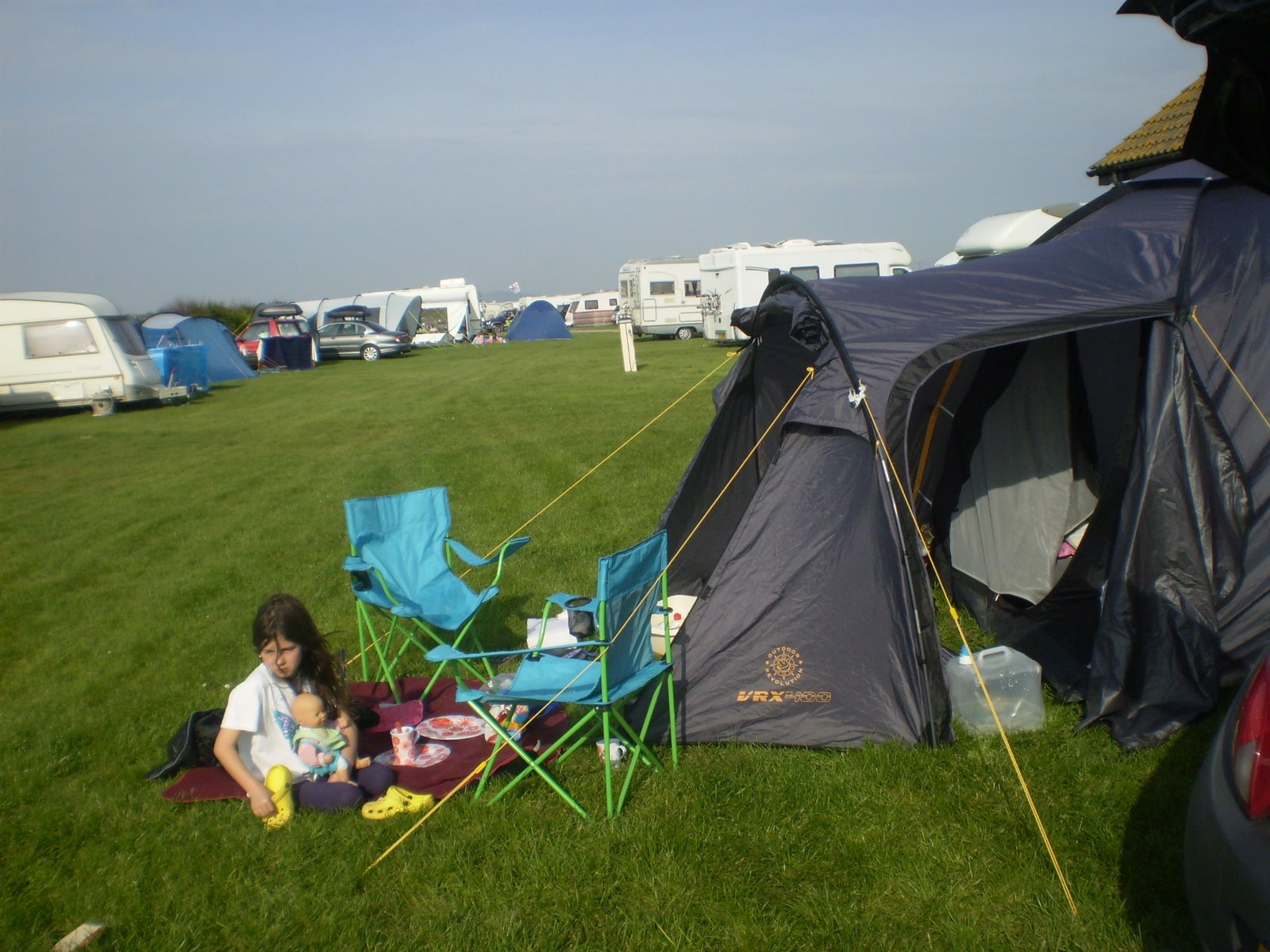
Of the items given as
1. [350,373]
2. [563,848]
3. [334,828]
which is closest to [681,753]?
[563,848]

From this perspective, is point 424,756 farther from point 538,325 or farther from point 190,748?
point 538,325

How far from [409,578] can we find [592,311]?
4194cm

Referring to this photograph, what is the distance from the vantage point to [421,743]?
416cm

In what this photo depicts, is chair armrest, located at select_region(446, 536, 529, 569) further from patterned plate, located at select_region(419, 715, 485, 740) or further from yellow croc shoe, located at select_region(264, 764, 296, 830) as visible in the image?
yellow croc shoe, located at select_region(264, 764, 296, 830)

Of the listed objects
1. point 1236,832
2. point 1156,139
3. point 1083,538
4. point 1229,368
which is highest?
point 1156,139

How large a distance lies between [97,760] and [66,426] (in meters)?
12.5

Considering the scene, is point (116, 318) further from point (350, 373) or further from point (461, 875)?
point (461, 875)

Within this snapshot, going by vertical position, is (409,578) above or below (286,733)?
above

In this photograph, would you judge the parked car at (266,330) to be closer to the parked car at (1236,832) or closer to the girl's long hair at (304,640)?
the girl's long hair at (304,640)

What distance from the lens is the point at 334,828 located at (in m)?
3.49

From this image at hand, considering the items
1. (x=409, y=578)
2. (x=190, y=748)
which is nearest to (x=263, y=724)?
(x=190, y=748)

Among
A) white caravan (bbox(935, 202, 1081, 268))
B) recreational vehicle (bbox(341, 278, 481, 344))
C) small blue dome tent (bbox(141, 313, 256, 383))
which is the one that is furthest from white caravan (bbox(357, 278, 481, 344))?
white caravan (bbox(935, 202, 1081, 268))

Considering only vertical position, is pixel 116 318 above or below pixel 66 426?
above

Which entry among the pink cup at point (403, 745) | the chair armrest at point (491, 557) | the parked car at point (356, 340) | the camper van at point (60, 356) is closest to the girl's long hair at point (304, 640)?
the pink cup at point (403, 745)
